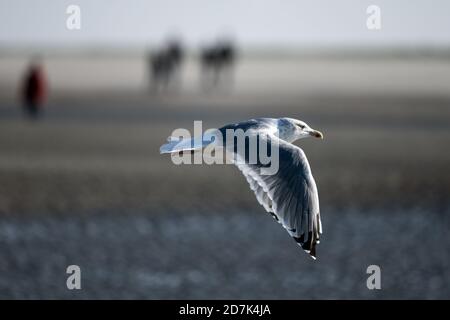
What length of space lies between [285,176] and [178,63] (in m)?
36.3

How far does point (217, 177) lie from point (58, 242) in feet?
16.5

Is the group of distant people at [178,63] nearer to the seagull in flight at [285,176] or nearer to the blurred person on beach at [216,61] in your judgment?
the blurred person on beach at [216,61]

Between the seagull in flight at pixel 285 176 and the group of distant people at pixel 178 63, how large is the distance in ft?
111

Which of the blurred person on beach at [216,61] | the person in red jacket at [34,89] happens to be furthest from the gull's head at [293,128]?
the blurred person on beach at [216,61]

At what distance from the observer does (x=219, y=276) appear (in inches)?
588

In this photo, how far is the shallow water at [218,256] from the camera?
14.6m

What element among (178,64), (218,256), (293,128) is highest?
(293,128)

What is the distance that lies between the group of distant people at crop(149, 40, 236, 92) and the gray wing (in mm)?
33730

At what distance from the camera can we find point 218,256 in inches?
618

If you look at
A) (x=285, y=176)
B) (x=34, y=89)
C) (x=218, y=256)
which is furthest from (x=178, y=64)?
(x=285, y=176)

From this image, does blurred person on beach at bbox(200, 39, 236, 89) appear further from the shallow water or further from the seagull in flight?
the seagull in flight

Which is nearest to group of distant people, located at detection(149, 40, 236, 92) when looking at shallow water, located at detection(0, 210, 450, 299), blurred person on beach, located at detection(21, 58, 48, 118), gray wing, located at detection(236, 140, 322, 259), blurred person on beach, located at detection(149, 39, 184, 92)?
blurred person on beach, located at detection(149, 39, 184, 92)

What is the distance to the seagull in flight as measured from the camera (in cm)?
670

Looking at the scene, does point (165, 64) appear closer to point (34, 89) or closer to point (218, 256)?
point (34, 89)
